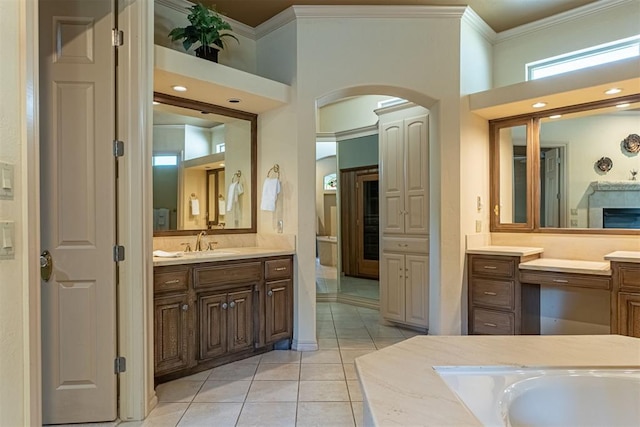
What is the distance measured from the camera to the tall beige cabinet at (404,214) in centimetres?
389

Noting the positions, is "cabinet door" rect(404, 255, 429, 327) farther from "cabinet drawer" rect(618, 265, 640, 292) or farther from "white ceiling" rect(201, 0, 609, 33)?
"white ceiling" rect(201, 0, 609, 33)

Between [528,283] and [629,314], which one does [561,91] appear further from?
[629,314]

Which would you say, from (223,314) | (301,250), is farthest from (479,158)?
(223,314)

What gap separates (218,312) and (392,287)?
201 cm

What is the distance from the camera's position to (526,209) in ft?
12.4

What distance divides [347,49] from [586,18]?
232 cm

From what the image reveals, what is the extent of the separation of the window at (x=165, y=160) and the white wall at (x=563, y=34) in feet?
11.3

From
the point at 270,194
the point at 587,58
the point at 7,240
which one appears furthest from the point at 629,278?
the point at 7,240

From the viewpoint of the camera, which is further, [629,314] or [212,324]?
[212,324]

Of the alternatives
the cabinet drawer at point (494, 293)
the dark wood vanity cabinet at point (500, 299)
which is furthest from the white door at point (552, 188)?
the cabinet drawer at point (494, 293)

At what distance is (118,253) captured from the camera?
7.22ft

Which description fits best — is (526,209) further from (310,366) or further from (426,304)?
(310,366)

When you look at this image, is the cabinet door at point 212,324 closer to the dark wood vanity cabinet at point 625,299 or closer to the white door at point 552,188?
the dark wood vanity cabinet at point 625,299

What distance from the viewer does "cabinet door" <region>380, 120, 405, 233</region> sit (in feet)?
13.5
